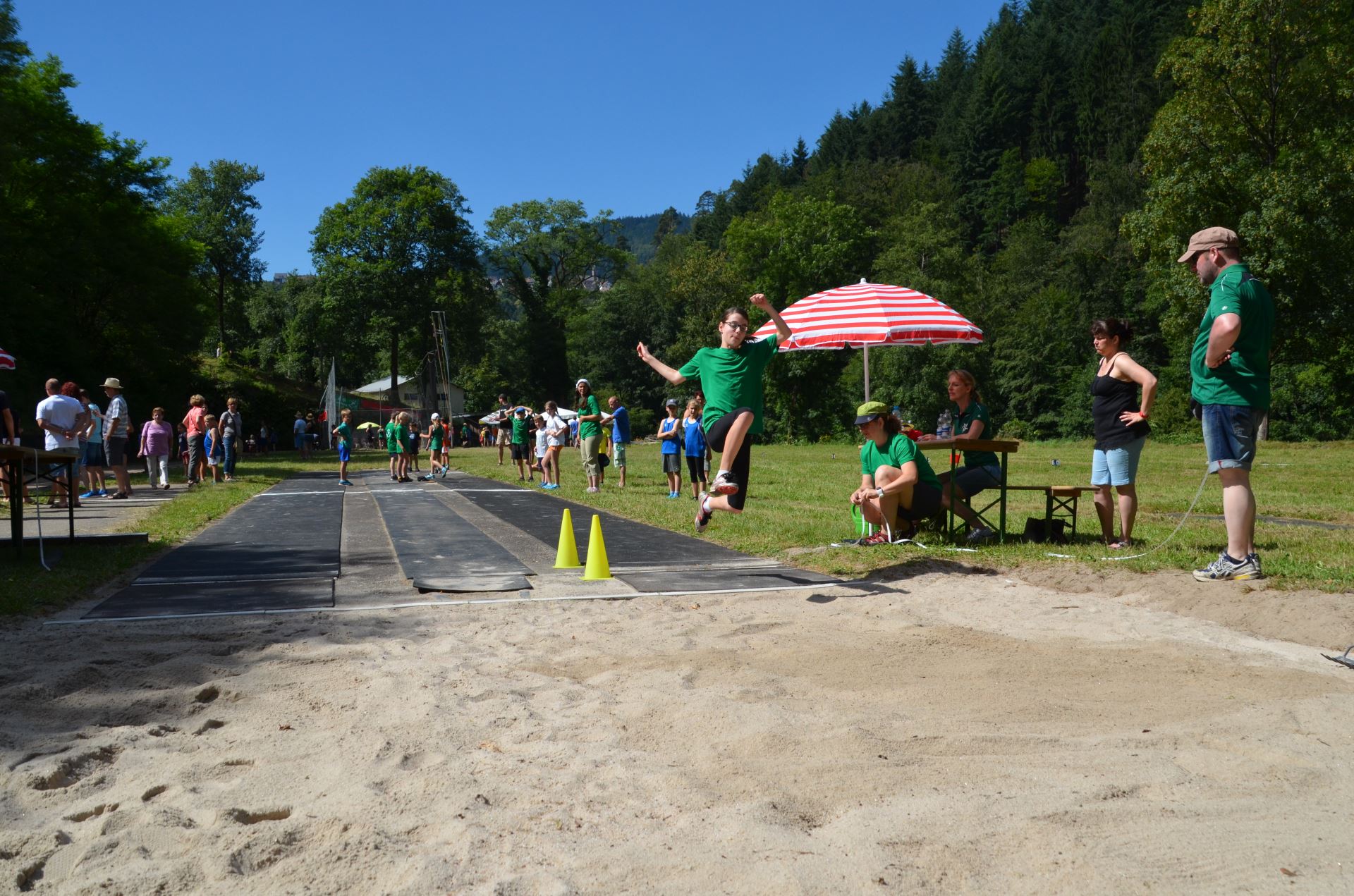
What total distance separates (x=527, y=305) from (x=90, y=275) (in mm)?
61309

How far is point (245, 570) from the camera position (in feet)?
28.7

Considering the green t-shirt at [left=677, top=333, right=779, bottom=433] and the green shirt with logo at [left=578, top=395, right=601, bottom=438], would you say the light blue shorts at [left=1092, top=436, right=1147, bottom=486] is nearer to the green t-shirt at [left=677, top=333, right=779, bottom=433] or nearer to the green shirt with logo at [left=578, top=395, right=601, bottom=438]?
the green t-shirt at [left=677, top=333, right=779, bottom=433]

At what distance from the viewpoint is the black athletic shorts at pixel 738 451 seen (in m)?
7.61

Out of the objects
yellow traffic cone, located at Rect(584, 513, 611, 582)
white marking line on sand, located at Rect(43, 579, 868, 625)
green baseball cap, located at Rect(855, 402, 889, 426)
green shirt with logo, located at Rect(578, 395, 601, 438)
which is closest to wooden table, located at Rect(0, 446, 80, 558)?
white marking line on sand, located at Rect(43, 579, 868, 625)

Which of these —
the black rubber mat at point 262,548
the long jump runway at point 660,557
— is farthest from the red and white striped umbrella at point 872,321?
the black rubber mat at point 262,548

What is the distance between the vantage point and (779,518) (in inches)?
499

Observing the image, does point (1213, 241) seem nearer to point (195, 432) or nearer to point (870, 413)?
point (870, 413)

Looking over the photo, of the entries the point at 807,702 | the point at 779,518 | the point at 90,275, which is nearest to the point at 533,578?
the point at 807,702

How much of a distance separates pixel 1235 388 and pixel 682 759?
5.11 metres

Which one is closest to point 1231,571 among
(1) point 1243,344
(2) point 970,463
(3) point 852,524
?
(1) point 1243,344

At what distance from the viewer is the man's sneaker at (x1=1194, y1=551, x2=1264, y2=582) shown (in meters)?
6.84

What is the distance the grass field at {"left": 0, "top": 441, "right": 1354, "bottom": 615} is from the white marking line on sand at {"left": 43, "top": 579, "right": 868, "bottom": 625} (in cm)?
60

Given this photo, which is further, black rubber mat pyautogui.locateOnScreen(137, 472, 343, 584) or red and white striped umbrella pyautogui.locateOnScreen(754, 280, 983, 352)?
red and white striped umbrella pyautogui.locateOnScreen(754, 280, 983, 352)

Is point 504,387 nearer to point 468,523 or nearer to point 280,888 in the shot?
point 468,523
